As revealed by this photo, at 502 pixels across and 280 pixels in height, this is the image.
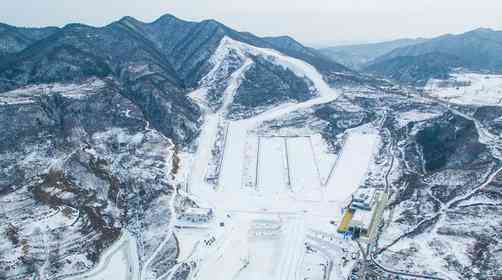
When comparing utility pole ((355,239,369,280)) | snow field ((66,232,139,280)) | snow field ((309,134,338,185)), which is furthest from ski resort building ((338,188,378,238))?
snow field ((66,232,139,280))

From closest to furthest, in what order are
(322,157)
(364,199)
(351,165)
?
(364,199), (351,165), (322,157)

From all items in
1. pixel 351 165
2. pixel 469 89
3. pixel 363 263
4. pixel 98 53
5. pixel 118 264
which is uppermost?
pixel 98 53

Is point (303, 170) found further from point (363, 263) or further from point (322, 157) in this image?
point (363, 263)

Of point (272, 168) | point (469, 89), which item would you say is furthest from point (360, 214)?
point (469, 89)

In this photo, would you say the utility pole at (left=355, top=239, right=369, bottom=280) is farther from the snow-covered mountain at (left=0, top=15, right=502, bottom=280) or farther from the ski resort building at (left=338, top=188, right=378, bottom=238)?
the ski resort building at (left=338, top=188, right=378, bottom=238)

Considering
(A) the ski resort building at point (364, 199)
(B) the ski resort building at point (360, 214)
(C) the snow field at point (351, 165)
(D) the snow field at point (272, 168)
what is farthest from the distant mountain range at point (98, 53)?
(B) the ski resort building at point (360, 214)

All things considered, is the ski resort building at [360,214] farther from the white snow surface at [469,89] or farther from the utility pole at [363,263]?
the white snow surface at [469,89]

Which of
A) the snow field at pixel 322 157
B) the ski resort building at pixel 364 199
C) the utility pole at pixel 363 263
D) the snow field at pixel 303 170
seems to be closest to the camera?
the utility pole at pixel 363 263

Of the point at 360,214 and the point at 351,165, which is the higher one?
the point at 351,165
